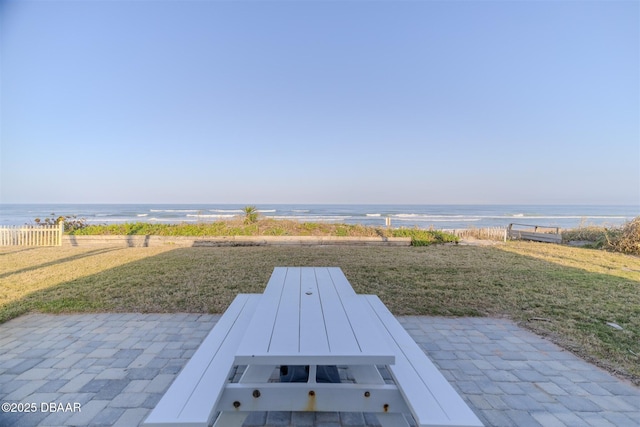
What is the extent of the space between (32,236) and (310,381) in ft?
39.7

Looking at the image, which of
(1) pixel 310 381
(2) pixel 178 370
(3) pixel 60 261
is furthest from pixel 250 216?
(1) pixel 310 381

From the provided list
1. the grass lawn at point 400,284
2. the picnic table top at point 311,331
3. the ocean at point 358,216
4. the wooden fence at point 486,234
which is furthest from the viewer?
the ocean at point 358,216

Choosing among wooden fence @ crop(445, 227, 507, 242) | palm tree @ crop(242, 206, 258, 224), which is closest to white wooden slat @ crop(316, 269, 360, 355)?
palm tree @ crop(242, 206, 258, 224)

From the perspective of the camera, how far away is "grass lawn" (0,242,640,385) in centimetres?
337

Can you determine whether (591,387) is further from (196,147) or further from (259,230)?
(196,147)

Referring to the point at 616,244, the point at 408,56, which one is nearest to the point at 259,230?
the point at 408,56

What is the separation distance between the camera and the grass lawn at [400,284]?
3.37 metres

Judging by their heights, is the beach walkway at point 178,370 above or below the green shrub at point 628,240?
below

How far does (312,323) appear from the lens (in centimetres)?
165

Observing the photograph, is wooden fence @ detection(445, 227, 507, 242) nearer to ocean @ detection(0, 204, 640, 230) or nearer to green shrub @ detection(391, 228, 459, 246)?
green shrub @ detection(391, 228, 459, 246)

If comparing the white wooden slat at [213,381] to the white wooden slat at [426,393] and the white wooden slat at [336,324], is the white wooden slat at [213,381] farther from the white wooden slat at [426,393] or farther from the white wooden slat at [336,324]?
the white wooden slat at [426,393]

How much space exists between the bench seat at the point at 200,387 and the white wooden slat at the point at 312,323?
0.46 meters

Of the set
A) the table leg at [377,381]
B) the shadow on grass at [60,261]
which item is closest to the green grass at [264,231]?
the shadow on grass at [60,261]

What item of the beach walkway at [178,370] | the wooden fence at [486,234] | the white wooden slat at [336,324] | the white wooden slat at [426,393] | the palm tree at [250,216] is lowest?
the beach walkway at [178,370]
